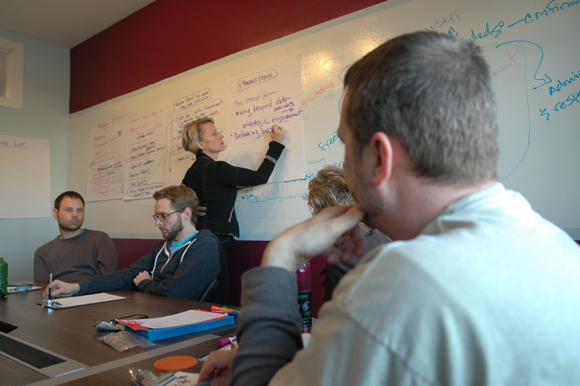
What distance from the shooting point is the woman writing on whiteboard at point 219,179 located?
2746 millimetres

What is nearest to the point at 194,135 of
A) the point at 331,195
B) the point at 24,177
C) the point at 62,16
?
the point at 331,195

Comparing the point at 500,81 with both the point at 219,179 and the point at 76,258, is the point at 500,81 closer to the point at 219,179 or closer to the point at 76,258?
the point at 219,179

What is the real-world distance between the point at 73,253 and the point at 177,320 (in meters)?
2.02

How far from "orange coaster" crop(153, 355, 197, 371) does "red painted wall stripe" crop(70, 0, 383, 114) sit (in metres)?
2.24

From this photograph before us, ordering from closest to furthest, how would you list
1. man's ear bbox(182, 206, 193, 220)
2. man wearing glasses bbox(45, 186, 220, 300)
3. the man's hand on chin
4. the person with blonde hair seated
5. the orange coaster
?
the man's hand on chin, the orange coaster, the person with blonde hair seated, man wearing glasses bbox(45, 186, 220, 300), man's ear bbox(182, 206, 193, 220)

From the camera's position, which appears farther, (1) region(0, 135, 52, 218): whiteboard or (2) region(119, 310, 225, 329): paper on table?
(1) region(0, 135, 52, 218): whiteboard

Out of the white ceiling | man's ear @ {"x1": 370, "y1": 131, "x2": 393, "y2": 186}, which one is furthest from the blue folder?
the white ceiling

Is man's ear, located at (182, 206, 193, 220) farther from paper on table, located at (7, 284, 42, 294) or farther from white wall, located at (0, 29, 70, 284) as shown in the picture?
white wall, located at (0, 29, 70, 284)

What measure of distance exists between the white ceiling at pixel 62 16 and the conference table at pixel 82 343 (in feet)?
10.7

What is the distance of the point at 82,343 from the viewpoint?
1.18 metres

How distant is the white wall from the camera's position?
4.34 m

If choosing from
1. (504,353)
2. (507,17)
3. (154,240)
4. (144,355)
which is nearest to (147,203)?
(154,240)

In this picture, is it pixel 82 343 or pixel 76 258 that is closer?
pixel 82 343

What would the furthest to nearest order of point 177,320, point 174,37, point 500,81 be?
1. point 174,37
2. point 500,81
3. point 177,320
